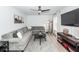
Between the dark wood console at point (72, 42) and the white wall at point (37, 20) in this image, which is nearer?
the dark wood console at point (72, 42)

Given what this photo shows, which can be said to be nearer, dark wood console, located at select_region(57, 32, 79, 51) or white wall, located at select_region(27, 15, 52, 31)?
dark wood console, located at select_region(57, 32, 79, 51)

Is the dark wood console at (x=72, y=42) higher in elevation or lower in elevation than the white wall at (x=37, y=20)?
lower

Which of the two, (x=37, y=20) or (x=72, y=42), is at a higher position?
(x=37, y=20)

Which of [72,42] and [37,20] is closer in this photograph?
[72,42]

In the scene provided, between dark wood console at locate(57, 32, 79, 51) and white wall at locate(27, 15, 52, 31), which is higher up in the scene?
white wall at locate(27, 15, 52, 31)
